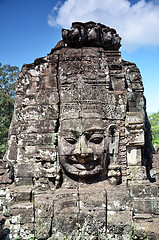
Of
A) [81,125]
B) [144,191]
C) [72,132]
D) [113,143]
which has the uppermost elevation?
[81,125]

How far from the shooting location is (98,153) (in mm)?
4711

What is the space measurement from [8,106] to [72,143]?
13.4 metres

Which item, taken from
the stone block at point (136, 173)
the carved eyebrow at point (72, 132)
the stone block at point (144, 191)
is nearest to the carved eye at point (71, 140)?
the carved eyebrow at point (72, 132)

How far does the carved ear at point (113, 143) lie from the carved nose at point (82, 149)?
0.55 meters

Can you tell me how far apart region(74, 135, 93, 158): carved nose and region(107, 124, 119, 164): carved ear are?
1.82 ft

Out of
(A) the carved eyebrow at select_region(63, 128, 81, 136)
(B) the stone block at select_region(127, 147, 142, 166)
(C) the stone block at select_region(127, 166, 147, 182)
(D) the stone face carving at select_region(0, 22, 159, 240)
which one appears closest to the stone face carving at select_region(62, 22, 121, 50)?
(D) the stone face carving at select_region(0, 22, 159, 240)

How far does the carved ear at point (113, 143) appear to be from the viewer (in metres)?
4.93

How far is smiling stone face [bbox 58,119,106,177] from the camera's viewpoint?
4.71 metres

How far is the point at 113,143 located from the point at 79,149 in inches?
33.6

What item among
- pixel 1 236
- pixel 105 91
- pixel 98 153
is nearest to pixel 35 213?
pixel 1 236

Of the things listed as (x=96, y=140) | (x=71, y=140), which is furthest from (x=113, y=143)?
(x=71, y=140)

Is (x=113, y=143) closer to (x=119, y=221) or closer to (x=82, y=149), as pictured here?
(x=82, y=149)

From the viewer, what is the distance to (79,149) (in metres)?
4.63

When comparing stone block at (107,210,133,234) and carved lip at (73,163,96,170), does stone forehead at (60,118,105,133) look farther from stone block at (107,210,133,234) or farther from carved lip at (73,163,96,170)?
stone block at (107,210,133,234)
